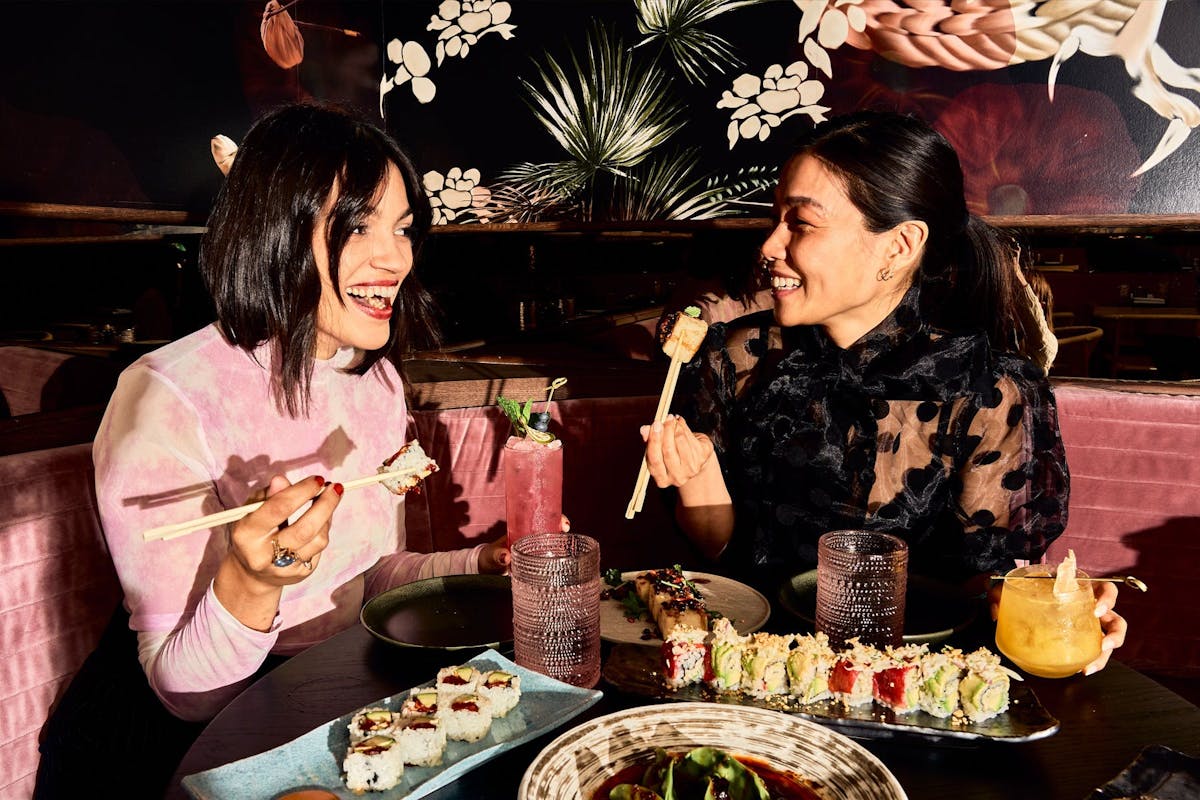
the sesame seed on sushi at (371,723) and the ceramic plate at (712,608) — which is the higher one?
the sesame seed on sushi at (371,723)

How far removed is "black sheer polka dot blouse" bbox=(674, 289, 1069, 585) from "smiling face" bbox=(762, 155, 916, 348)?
0.48 feet

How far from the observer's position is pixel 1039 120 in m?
3.06

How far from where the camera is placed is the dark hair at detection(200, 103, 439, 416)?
164 centimetres

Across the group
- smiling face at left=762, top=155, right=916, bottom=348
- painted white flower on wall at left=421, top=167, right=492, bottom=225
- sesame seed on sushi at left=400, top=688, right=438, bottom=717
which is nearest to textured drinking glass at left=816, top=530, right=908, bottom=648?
sesame seed on sushi at left=400, top=688, right=438, bottom=717

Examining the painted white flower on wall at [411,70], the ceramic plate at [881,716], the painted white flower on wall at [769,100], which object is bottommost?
the ceramic plate at [881,716]

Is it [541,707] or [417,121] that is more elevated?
[417,121]

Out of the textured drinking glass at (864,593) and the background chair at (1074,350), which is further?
the background chair at (1074,350)

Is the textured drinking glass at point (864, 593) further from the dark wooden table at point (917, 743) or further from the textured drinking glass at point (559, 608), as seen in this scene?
the textured drinking glass at point (559, 608)

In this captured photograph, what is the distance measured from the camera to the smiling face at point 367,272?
1708 millimetres

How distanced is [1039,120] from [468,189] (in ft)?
7.16

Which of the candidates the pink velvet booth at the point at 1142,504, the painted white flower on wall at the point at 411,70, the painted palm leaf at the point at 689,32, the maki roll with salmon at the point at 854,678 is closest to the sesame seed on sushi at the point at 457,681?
the maki roll with salmon at the point at 854,678

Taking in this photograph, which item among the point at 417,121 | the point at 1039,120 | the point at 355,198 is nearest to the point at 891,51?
the point at 1039,120

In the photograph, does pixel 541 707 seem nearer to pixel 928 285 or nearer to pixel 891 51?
pixel 928 285

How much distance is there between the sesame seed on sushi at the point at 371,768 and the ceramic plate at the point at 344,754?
0.03 feet
